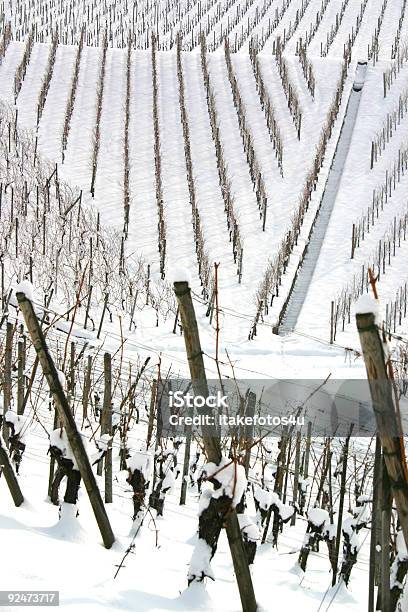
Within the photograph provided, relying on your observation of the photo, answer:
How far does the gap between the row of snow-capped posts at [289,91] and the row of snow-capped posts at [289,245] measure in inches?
37.3

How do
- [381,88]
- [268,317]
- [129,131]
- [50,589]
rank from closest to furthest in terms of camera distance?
[50,589], [268,317], [129,131], [381,88]

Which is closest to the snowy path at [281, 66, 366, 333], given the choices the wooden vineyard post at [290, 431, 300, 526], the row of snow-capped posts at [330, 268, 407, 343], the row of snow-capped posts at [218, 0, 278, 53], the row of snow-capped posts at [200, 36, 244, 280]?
the row of snow-capped posts at [330, 268, 407, 343]

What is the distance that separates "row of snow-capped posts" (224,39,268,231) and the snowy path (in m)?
1.59

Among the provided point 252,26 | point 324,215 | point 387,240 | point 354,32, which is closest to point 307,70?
point 354,32

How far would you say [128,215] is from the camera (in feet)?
71.2

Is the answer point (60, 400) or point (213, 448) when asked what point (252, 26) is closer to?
point (60, 400)

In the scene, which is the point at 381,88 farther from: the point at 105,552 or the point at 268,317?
the point at 105,552

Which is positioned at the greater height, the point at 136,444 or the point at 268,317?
the point at 268,317

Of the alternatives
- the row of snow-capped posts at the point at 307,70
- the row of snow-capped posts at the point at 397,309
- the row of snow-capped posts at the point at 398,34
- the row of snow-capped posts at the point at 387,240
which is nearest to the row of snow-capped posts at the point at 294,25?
the row of snow-capped posts at the point at 307,70

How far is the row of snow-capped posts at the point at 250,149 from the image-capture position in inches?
→ 888

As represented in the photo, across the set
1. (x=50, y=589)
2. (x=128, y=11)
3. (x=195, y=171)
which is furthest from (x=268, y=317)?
(x=128, y=11)

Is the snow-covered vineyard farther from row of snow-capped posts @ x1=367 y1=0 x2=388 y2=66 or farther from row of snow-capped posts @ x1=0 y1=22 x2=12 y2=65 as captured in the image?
row of snow-capped posts @ x1=0 y1=22 x2=12 y2=65

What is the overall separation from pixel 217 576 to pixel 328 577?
188cm

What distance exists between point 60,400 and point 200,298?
8186 millimetres
